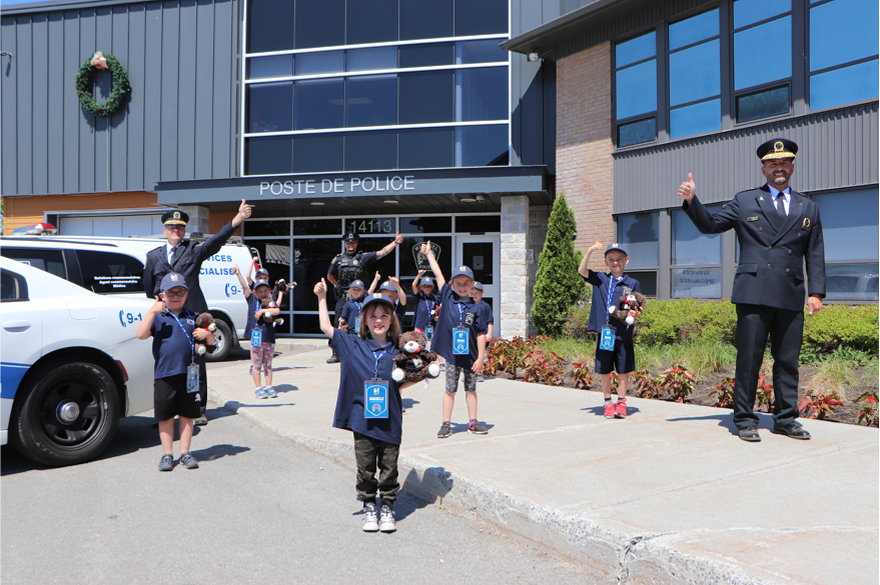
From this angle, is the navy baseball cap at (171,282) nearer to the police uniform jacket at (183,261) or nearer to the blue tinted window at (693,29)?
the police uniform jacket at (183,261)

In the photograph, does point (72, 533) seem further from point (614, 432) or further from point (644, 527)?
point (614, 432)

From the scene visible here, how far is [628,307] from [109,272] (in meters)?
6.97

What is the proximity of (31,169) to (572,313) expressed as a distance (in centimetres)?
1526

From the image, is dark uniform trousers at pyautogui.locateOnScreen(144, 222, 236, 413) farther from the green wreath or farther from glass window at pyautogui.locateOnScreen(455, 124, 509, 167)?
the green wreath

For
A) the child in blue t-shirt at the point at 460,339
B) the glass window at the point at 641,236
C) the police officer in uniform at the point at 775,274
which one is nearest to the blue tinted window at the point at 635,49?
the glass window at the point at 641,236

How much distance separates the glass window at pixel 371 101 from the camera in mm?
15242

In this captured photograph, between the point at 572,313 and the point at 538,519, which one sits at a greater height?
the point at 572,313

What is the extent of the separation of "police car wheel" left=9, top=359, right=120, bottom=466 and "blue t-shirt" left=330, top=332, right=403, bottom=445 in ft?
8.07

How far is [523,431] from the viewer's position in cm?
577

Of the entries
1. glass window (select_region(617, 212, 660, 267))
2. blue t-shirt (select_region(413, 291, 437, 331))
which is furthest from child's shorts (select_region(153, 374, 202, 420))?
glass window (select_region(617, 212, 660, 267))

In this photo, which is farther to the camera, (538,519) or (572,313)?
(572,313)

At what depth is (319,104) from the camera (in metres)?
15.7

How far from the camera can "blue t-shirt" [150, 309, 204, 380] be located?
504 centimetres

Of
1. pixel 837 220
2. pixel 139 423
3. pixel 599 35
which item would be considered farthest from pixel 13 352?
pixel 599 35
